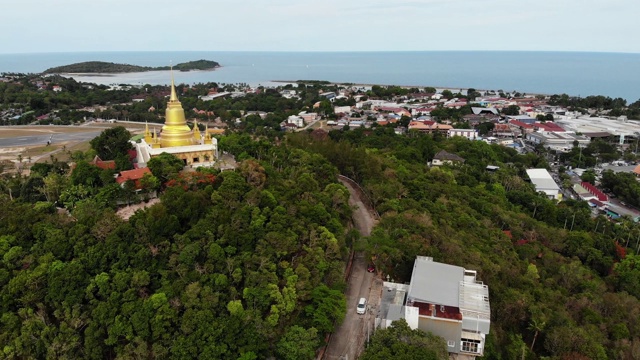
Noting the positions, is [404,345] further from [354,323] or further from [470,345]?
[470,345]

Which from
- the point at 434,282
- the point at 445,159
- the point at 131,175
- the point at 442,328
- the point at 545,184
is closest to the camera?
the point at 442,328

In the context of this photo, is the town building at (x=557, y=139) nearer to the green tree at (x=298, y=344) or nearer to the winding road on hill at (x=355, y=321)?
the winding road on hill at (x=355, y=321)

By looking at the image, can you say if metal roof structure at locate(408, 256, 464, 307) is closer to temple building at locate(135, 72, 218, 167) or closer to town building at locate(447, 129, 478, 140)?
temple building at locate(135, 72, 218, 167)

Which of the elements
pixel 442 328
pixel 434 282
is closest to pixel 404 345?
pixel 442 328

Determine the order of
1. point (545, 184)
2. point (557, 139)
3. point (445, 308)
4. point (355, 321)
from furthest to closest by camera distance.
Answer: point (557, 139)
point (545, 184)
point (355, 321)
point (445, 308)

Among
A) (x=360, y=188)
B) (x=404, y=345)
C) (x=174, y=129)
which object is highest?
(x=174, y=129)

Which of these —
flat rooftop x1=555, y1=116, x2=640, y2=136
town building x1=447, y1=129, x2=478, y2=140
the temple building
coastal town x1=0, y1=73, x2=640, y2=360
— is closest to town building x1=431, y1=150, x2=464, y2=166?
coastal town x1=0, y1=73, x2=640, y2=360

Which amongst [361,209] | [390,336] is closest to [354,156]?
[361,209]
